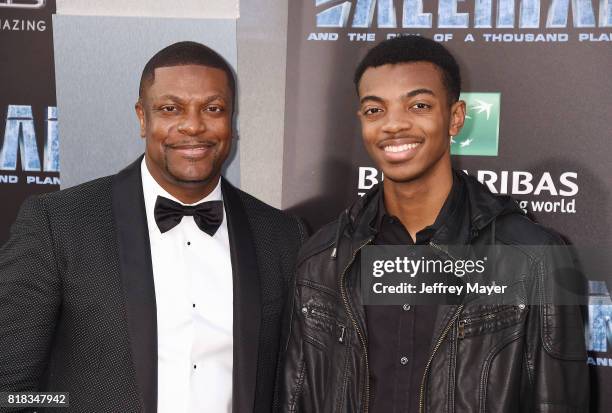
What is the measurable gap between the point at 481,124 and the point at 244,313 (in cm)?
129

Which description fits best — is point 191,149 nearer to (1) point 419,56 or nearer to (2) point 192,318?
(2) point 192,318

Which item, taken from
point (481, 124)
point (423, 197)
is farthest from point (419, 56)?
point (481, 124)

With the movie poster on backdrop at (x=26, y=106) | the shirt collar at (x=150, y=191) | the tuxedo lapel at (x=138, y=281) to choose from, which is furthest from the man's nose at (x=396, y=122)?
the movie poster on backdrop at (x=26, y=106)

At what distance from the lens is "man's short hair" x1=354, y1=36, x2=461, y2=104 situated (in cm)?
233

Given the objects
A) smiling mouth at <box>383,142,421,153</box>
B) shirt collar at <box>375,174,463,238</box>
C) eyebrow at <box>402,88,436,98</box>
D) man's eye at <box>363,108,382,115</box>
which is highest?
eyebrow at <box>402,88,436,98</box>

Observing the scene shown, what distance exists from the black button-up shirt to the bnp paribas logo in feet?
2.33

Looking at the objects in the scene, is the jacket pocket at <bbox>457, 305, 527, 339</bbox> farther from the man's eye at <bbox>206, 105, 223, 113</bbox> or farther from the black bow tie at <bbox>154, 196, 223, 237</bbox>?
the man's eye at <bbox>206, 105, 223, 113</bbox>

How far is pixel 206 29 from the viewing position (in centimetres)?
312

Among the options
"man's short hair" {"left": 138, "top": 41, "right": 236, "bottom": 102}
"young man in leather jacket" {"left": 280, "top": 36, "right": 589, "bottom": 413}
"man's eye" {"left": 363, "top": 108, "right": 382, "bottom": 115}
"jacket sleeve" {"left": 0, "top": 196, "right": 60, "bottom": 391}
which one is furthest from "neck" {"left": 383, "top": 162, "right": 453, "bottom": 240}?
"jacket sleeve" {"left": 0, "top": 196, "right": 60, "bottom": 391}

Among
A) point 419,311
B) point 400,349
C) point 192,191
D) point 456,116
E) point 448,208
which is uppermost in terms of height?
point 456,116

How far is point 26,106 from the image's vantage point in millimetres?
3244

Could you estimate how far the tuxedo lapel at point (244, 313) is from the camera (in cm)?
242

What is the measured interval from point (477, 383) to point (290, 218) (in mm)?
1034

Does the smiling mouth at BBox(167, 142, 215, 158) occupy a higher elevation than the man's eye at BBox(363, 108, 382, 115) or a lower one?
lower
